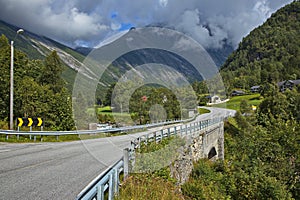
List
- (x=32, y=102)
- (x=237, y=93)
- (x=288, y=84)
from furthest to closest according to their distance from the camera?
(x=237, y=93) → (x=288, y=84) → (x=32, y=102)

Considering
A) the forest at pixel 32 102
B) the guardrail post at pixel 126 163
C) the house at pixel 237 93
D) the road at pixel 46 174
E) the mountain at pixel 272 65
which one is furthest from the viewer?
the mountain at pixel 272 65

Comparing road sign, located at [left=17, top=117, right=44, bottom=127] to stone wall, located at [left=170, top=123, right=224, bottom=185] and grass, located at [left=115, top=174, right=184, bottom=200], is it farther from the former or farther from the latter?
grass, located at [left=115, top=174, right=184, bottom=200]

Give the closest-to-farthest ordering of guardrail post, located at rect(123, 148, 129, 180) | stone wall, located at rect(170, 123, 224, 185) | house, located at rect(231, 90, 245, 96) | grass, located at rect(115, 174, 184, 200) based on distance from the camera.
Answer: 1. grass, located at rect(115, 174, 184, 200)
2. guardrail post, located at rect(123, 148, 129, 180)
3. stone wall, located at rect(170, 123, 224, 185)
4. house, located at rect(231, 90, 245, 96)

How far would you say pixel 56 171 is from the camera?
874 cm

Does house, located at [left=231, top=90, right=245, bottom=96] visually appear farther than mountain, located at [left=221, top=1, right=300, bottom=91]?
No

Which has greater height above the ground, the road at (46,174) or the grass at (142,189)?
the road at (46,174)

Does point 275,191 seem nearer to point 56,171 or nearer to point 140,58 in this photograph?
point 140,58

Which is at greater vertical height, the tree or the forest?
the tree

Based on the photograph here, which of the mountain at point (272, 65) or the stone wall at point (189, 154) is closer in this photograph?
the stone wall at point (189, 154)

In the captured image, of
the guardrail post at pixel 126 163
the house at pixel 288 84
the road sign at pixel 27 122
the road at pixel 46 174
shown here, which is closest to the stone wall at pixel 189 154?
the road at pixel 46 174

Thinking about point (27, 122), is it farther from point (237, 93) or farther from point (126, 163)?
point (237, 93)

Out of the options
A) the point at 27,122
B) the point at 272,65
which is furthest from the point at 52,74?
the point at 272,65

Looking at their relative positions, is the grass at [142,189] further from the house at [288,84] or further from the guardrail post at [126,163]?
the house at [288,84]

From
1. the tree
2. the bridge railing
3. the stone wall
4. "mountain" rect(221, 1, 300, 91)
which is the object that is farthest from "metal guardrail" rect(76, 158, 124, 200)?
"mountain" rect(221, 1, 300, 91)
